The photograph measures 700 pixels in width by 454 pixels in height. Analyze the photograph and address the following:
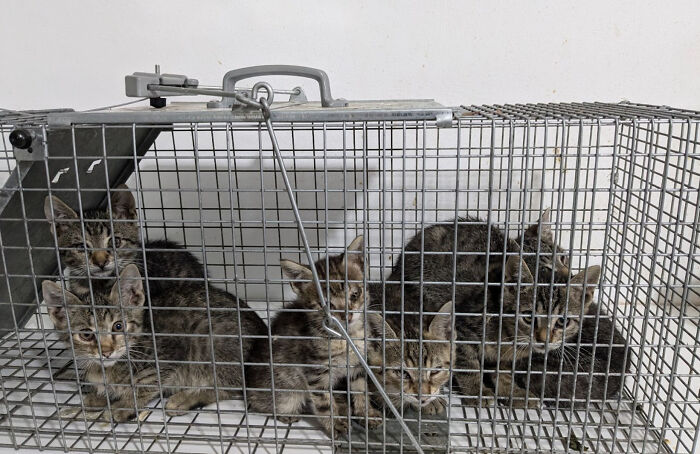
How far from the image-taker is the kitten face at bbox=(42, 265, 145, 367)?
1422mm

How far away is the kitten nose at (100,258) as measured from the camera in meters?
1.65

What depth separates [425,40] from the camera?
1988 millimetres

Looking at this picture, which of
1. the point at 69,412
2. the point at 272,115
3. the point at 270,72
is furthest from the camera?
the point at 69,412

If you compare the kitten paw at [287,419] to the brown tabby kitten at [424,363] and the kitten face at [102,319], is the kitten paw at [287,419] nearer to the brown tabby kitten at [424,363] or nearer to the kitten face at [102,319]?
the brown tabby kitten at [424,363]

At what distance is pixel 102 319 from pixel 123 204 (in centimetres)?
37

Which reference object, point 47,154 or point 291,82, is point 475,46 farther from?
point 47,154

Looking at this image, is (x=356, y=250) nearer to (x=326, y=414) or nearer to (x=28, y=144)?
(x=326, y=414)

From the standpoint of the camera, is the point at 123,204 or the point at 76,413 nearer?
the point at 76,413

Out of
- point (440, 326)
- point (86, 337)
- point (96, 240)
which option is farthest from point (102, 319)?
point (440, 326)

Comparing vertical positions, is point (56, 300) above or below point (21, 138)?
below

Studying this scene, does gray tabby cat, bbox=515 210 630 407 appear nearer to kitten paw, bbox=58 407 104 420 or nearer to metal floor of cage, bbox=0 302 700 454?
metal floor of cage, bbox=0 302 700 454

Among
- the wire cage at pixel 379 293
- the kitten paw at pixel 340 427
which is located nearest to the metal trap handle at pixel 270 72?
the wire cage at pixel 379 293

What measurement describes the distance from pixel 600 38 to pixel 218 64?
52.5 inches

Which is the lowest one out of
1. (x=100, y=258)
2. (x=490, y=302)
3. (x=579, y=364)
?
(x=579, y=364)
